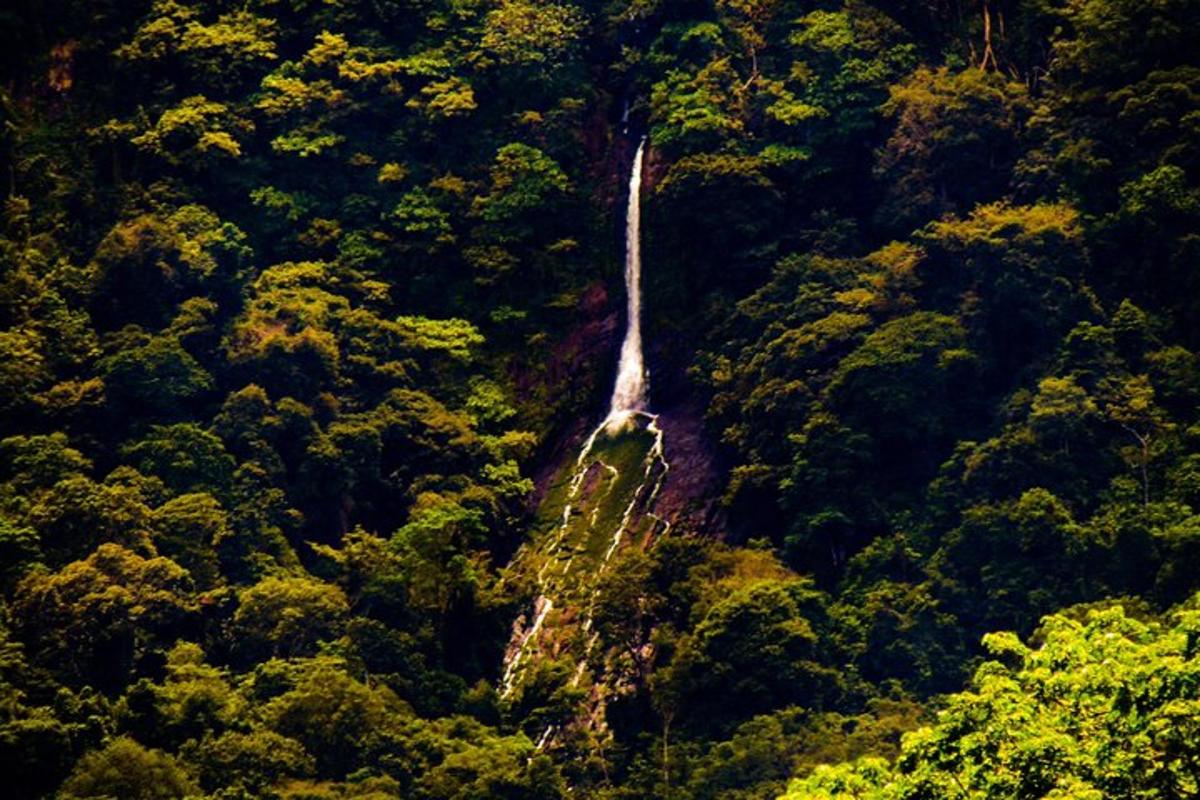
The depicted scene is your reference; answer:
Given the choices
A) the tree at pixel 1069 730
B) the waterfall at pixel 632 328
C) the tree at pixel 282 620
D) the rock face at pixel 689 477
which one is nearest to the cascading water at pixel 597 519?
the waterfall at pixel 632 328

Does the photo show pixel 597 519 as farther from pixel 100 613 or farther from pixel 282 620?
pixel 100 613

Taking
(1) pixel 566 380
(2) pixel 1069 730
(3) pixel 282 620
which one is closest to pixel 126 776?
(3) pixel 282 620

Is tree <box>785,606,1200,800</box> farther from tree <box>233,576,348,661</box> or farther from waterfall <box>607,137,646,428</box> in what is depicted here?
waterfall <box>607,137,646,428</box>

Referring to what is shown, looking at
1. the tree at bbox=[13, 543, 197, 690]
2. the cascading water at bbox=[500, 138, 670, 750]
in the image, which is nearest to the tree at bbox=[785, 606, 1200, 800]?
the tree at bbox=[13, 543, 197, 690]

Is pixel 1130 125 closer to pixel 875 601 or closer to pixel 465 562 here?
pixel 875 601

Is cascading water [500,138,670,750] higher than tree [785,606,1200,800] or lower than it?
lower

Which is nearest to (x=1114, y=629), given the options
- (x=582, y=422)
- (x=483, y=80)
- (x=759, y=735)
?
(x=759, y=735)
